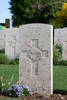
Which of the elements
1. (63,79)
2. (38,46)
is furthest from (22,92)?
(63,79)

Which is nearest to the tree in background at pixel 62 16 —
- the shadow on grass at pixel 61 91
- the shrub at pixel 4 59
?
the shrub at pixel 4 59

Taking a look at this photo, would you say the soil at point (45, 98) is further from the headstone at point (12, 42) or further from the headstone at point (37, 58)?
the headstone at point (12, 42)

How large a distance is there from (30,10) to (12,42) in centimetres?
3514

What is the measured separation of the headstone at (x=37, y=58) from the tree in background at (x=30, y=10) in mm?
35294

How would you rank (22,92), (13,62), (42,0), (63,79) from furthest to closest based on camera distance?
(42,0) → (13,62) → (63,79) → (22,92)

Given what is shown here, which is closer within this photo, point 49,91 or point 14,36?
point 49,91

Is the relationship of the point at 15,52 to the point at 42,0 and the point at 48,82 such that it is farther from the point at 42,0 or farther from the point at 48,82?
the point at 42,0

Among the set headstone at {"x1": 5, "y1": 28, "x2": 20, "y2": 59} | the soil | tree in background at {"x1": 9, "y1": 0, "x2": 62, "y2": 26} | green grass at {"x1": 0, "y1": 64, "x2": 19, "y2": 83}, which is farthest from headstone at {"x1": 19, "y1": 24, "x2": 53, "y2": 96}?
tree in background at {"x1": 9, "y1": 0, "x2": 62, "y2": 26}

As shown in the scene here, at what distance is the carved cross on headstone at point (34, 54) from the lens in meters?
8.46

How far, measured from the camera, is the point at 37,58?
8.49 metres

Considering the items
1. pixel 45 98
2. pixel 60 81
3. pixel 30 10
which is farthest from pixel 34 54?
pixel 30 10

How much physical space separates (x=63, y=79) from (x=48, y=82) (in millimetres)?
2725

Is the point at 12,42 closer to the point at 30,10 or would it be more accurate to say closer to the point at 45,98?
the point at 45,98

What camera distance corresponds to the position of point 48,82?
8.40 metres
